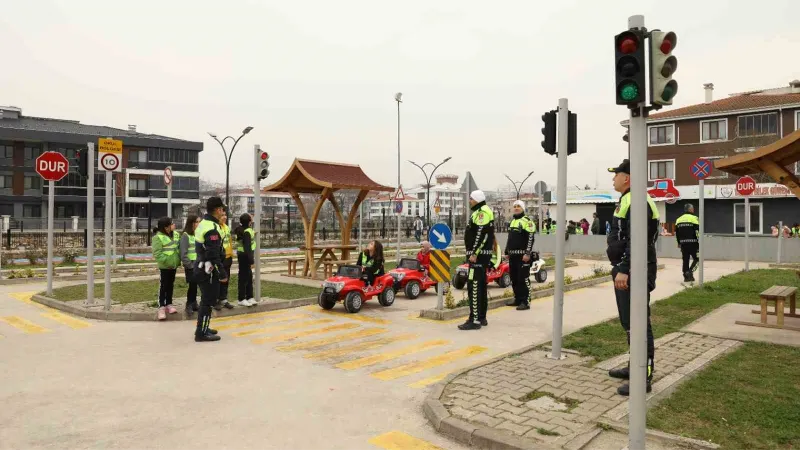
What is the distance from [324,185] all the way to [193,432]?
10.7m

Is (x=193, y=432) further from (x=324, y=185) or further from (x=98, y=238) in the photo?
(x=98, y=238)

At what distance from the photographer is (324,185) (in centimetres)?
1489

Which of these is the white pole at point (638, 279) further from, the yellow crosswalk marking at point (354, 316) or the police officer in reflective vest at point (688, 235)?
the police officer in reflective vest at point (688, 235)

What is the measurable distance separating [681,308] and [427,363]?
6232 mm

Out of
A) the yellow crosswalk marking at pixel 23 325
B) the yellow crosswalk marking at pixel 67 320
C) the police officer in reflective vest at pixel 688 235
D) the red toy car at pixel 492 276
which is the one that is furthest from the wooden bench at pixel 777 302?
the yellow crosswalk marking at pixel 23 325

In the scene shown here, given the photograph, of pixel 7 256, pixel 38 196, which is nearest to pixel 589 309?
pixel 7 256

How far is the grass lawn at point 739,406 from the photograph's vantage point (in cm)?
418

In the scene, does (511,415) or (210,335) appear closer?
(511,415)

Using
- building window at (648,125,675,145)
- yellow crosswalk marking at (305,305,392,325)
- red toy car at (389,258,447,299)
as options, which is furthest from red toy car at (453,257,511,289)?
building window at (648,125,675,145)

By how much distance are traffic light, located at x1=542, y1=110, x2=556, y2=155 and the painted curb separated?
6.70m

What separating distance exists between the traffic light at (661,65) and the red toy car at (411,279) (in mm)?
8897

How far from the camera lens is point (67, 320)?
10.0 metres

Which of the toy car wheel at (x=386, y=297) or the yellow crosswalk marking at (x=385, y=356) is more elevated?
the toy car wheel at (x=386, y=297)

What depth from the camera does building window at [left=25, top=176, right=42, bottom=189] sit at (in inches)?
2212
